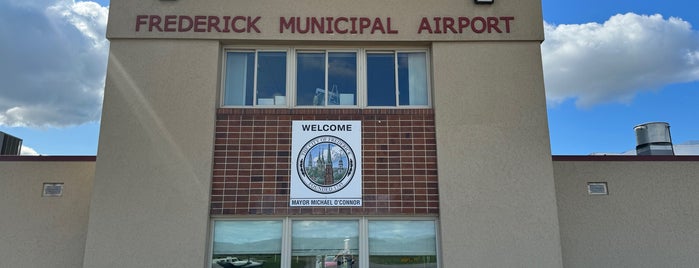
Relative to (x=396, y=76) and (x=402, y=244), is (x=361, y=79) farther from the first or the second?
(x=402, y=244)

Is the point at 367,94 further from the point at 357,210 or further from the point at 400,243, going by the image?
the point at 400,243

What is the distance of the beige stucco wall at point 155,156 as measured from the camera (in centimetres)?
713

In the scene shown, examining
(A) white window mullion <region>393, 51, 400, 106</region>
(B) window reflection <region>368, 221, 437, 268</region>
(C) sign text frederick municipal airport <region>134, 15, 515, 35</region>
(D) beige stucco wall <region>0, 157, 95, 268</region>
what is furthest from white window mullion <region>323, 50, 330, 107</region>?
(D) beige stucco wall <region>0, 157, 95, 268</region>

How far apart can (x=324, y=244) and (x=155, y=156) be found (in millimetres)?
2830

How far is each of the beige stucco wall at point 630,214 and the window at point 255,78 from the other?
16.3 feet

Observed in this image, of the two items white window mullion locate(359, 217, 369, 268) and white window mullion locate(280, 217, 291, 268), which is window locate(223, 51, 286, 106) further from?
white window mullion locate(359, 217, 369, 268)

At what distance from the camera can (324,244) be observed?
743 cm

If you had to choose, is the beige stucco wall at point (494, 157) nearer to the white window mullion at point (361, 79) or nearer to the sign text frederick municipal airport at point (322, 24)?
the sign text frederick municipal airport at point (322, 24)

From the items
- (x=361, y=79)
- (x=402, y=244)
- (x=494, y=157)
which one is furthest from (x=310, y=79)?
(x=494, y=157)

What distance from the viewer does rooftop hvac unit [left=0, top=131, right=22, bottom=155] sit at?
9594mm

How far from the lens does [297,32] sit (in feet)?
25.9

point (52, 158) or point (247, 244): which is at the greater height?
point (52, 158)

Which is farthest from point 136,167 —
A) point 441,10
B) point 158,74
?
point 441,10

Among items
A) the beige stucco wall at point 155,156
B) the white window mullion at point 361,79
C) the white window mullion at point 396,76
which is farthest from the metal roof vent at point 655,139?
the beige stucco wall at point 155,156
